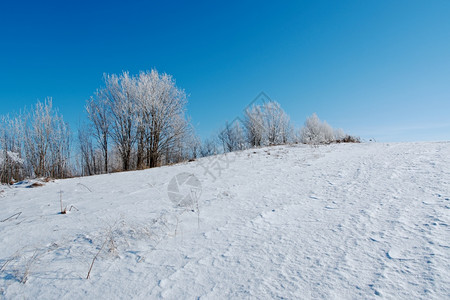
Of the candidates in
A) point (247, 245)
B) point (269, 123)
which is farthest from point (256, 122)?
point (247, 245)

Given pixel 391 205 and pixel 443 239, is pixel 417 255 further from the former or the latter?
pixel 391 205

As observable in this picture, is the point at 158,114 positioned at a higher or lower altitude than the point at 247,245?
higher

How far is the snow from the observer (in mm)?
1168

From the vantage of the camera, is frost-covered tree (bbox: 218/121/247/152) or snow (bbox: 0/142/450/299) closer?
snow (bbox: 0/142/450/299)

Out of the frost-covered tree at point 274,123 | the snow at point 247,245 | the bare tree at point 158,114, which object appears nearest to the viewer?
the snow at point 247,245

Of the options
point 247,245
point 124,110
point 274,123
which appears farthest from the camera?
point 274,123

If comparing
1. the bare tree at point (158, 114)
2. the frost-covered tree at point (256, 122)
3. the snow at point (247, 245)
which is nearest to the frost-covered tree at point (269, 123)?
the frost-covered tree at point (256, 122)

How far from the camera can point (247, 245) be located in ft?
5.26

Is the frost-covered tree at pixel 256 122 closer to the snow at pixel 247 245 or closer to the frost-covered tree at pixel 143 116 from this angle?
the frost-covered tree at pixel 143 116

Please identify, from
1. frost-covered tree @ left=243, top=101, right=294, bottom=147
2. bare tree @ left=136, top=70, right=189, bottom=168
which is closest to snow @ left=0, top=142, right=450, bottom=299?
bare tree @ left=136, top=70, right=189, bottom=168

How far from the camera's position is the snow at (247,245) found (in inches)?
46.0

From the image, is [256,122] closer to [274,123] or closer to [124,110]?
[274,123]

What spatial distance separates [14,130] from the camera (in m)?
13.5

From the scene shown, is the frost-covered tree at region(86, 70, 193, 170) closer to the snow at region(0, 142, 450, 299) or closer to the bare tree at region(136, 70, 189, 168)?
the bare tree at region(136, 70, 189, 168)
